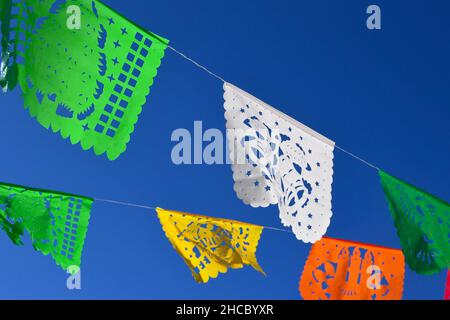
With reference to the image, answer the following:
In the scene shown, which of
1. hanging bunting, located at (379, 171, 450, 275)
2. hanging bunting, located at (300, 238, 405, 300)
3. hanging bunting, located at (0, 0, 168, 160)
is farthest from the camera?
hanging bunting, located at (300, 238, 405, 300)

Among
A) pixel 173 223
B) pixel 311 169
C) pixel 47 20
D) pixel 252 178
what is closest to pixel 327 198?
pixel 311 169

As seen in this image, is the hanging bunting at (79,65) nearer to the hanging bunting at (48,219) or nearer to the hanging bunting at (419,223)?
the hanging bunting at (48,219)

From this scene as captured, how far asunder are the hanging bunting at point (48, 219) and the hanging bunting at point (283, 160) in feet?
2.70

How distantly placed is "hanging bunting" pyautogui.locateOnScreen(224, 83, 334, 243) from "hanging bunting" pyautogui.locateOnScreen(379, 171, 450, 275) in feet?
1.61

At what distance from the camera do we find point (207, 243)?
3.41 m

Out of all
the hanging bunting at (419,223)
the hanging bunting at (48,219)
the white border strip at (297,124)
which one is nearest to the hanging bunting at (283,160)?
the white border strip at (297,124)

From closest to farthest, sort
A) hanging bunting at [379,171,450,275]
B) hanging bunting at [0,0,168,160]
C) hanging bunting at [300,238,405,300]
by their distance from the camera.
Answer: hanging bunting at [0,0,168,160] → hanging bunting at [379,171,450,275] → hanging bunting at [300,238,405,300]

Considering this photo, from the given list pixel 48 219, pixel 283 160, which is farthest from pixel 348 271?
pixel 48 219

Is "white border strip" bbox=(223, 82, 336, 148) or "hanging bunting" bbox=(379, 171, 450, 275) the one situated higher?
"white border strip" bbox=(223, 82, 336, 148)

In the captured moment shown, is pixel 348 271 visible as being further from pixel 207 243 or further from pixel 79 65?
pixel 79 65

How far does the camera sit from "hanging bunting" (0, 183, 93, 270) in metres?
2.83

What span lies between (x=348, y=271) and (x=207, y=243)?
1.21m

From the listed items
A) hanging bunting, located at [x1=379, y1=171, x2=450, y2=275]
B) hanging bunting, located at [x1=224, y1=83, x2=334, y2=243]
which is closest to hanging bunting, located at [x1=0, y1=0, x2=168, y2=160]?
hanging bunting, located at [x1=224, y1=83, x2=334, y2=243]

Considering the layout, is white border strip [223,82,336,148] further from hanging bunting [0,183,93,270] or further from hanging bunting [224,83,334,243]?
hanging bunting [0,183,93,270]
